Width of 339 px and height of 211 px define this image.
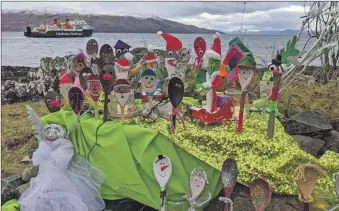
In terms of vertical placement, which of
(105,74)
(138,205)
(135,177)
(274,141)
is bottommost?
(138,205)

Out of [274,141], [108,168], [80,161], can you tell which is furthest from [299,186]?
[80,161]

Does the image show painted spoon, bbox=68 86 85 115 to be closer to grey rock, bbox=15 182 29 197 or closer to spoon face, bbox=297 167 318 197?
grey rock, bbox=15 182 29 197

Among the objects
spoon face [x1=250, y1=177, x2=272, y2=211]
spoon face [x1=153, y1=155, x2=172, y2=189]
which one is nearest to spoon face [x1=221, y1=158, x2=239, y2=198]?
spoon face [x1=250, y1=177, x2=272, y2=211]

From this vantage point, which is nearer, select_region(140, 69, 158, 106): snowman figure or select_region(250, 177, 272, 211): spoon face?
select_region(250, 177, 272, 211): spoon face

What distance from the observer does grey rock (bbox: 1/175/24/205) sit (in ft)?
9.12

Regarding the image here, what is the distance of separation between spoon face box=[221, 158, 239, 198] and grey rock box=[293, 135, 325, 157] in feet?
2.97

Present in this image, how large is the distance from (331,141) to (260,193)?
1266mm

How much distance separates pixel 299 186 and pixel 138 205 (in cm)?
107

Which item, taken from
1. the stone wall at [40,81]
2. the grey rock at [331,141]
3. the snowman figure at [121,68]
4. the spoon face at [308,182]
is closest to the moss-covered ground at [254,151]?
the spoon face at [308,182]

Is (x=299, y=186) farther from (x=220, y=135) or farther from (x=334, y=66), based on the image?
(x=334, y=66)

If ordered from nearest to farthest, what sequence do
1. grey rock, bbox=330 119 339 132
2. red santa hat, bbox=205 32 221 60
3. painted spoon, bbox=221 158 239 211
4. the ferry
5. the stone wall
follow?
painted spoon, bbox=221 158 239 211 < red santa hat, bbox=205 32 221 60 < grey rock, bbox=330 119 339 132 < the stone wall < the ferry

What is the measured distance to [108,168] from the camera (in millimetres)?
2543

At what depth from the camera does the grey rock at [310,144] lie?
295cm

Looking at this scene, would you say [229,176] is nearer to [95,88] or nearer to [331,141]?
[95,88]
